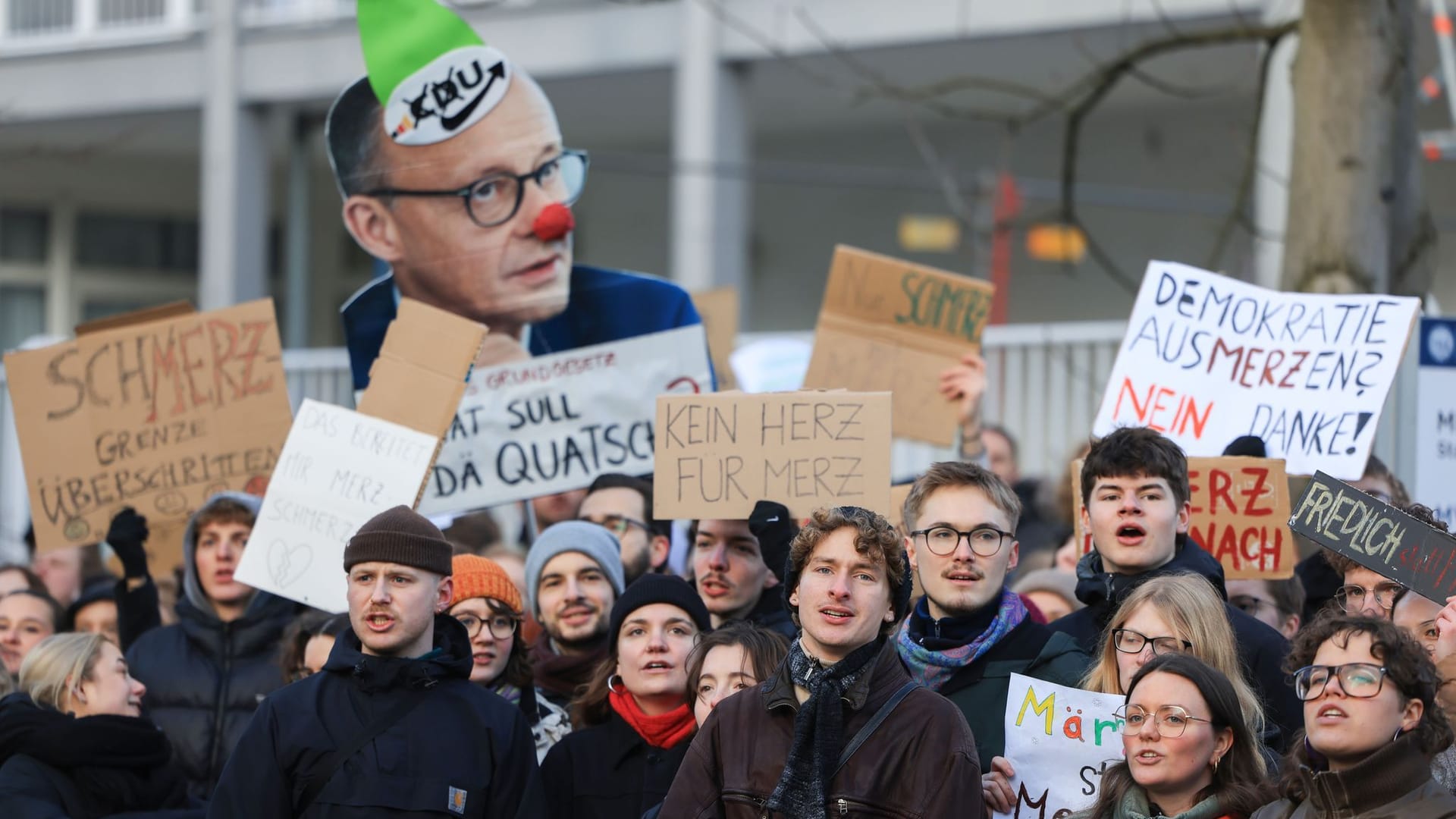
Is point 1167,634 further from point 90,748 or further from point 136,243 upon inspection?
point 136,243

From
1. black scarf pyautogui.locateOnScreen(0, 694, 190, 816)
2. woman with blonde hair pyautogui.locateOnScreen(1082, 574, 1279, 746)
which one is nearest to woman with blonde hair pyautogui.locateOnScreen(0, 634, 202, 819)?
black scarf pyautogui.locateOnScreen(0, 694, 190, 816)

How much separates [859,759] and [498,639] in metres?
1.73

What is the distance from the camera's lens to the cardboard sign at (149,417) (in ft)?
22.2

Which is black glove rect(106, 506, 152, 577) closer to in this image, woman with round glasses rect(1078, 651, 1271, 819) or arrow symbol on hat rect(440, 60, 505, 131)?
arrow symbol on hat rect(440, 60, 505, 131)

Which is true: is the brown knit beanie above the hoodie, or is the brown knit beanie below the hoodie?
above

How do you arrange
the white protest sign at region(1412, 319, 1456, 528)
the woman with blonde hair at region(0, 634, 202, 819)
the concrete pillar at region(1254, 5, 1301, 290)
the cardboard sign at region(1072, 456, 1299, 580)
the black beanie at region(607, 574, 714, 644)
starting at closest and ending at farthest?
the black beanie at region(607, 574, 714, 644) < the woman with blonde hair at region(0, 634, 202, 819) < the cardboard sign at region(1072, 456, 1299, 580) < the white protest sign at region(1412, 319, 1456, 528) < the concrete pillar at region(1254, 5, 1301, 290)

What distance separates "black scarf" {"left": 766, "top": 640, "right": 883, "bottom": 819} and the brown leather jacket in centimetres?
2

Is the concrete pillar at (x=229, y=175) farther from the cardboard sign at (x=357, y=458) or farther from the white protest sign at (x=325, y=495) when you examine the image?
the white protest sign at (x=325, y=495)

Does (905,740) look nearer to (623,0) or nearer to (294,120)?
(623,0)

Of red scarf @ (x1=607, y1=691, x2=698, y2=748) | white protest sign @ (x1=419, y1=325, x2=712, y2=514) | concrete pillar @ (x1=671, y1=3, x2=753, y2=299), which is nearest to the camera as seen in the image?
red scarf @ (x1=607, y1=691, x2=698, y2=748)

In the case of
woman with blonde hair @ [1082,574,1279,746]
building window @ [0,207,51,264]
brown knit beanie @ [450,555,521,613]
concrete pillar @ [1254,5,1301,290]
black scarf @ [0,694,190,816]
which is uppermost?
building window @ [0,207,51,264]

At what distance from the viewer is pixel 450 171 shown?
716cm

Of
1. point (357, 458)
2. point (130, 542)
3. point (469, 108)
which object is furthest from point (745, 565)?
point (469, 108)

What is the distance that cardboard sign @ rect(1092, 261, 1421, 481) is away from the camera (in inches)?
236
